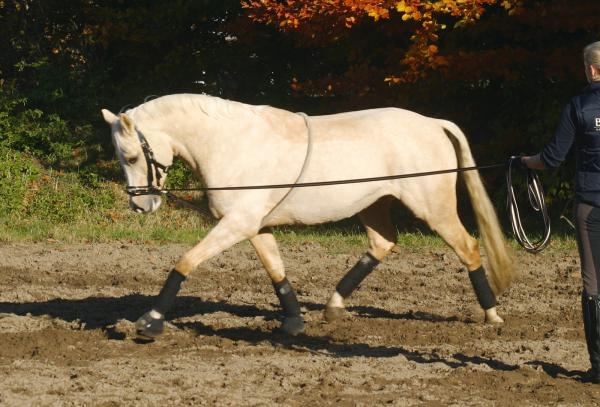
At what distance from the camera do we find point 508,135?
1364 cm

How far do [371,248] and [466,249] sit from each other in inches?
29.5

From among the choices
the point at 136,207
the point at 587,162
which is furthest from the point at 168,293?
the point at 587,162

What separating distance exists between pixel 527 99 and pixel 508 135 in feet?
2.74

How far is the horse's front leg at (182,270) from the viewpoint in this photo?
696 cm

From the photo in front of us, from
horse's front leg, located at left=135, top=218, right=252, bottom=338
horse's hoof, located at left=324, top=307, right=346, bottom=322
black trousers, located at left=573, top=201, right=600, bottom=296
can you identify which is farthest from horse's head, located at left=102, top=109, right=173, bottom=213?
black trousers, located at left=573, top=201, right=600, bottom=296

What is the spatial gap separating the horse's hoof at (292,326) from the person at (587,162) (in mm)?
2303

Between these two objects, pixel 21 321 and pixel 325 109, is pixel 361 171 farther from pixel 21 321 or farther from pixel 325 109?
pixel 325 109

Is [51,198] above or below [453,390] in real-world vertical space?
below

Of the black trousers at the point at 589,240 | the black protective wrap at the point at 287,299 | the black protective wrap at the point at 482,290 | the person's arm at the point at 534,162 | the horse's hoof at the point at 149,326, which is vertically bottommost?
the black protective wrap at the point at 482,290

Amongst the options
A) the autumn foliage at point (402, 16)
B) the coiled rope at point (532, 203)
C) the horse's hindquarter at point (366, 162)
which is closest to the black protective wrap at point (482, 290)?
the horse's hindquarter at point (366, 162)

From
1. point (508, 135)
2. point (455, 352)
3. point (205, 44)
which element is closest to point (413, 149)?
point (455, 352)

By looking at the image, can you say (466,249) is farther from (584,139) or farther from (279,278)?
(584,139)

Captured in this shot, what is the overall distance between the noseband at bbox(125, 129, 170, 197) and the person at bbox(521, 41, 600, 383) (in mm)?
2639

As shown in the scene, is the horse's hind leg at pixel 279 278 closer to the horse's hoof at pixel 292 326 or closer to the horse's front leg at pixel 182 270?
the horse's hoof at pixel 292 326
